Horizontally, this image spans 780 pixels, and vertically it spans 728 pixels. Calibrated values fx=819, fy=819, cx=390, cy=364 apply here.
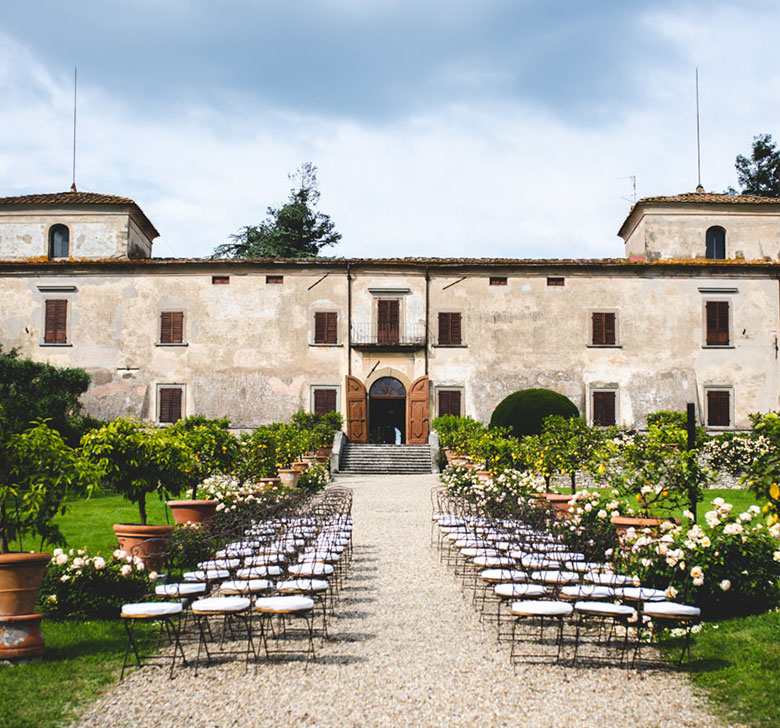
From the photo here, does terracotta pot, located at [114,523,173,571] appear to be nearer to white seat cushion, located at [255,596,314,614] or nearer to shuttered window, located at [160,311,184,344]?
white seat cushion, located at [255,596,314,614]

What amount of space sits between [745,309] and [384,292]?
11177mm

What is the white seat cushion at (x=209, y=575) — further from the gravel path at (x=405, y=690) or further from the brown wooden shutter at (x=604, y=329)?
the brown wooden shutter at (x=604, y=329)

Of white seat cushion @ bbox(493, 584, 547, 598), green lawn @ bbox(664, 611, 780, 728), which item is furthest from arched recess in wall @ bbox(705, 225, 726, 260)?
white seat cushion @ bbox(493, 584, 547, 598)

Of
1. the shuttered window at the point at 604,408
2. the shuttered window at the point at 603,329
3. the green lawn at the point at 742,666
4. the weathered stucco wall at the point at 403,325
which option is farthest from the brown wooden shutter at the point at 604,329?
the green lawn at the point at 742,666

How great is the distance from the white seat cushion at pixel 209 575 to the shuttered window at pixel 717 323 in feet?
69.3

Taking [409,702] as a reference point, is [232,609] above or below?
above

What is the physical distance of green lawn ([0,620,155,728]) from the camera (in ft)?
16.1

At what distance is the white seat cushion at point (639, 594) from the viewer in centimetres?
658

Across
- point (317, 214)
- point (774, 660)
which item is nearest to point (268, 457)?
point (774, 660)

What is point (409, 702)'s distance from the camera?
511cm

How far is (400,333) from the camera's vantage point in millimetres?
25359

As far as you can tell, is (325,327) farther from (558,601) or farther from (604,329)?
(558,601)

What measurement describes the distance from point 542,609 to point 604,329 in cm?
2025

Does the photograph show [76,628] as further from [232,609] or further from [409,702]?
[409,702]
